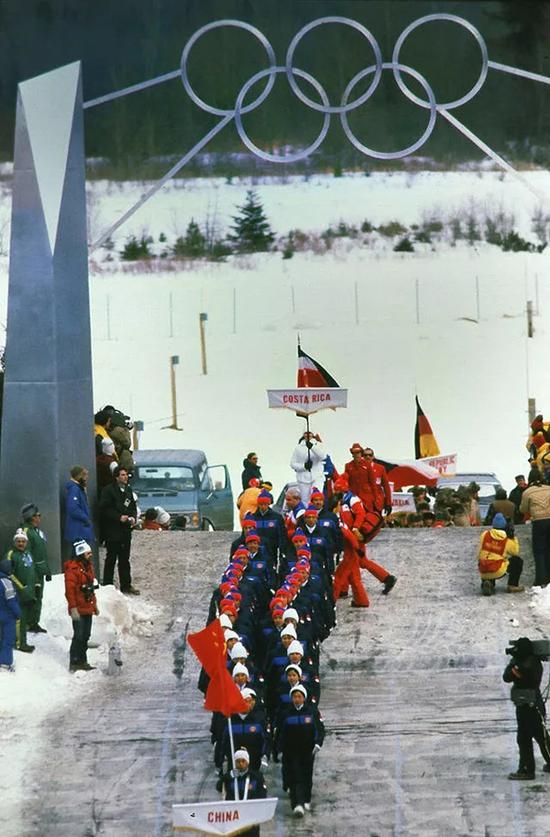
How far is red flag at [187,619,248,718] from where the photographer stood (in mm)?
17766

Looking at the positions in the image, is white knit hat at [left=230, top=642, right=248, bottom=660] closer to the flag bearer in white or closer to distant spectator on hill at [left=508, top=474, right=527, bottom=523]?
the flag bearer in white

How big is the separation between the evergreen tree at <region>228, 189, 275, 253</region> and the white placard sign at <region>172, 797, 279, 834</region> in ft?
87.5

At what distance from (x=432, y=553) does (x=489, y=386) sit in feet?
51.1

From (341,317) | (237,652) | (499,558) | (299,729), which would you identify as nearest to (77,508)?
(499,558)

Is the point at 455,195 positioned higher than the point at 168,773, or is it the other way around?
the point at 455,195

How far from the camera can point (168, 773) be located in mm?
19328

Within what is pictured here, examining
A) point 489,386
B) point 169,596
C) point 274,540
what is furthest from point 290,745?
point 489,386

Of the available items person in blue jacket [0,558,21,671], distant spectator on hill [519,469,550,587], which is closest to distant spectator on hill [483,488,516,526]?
distant spectator on hill [519,469,550,587]

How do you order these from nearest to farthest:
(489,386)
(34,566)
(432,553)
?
(34,566)
(432,553)
(489,386)

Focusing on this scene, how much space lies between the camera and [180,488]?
30.2 metres

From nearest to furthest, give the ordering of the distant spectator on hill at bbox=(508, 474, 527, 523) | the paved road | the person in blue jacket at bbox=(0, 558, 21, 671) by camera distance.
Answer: the paved road, the person in blue jacket at bbox=(0, 558, 21, 671), the distant spectator on hill at bbox=(508, 474, 527, 523)

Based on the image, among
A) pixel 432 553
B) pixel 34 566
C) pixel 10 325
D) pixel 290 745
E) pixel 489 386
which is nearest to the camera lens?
pixel 290 745

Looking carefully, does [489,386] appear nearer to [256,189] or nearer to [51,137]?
[256,189]

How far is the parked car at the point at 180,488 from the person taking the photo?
98.5 ft
